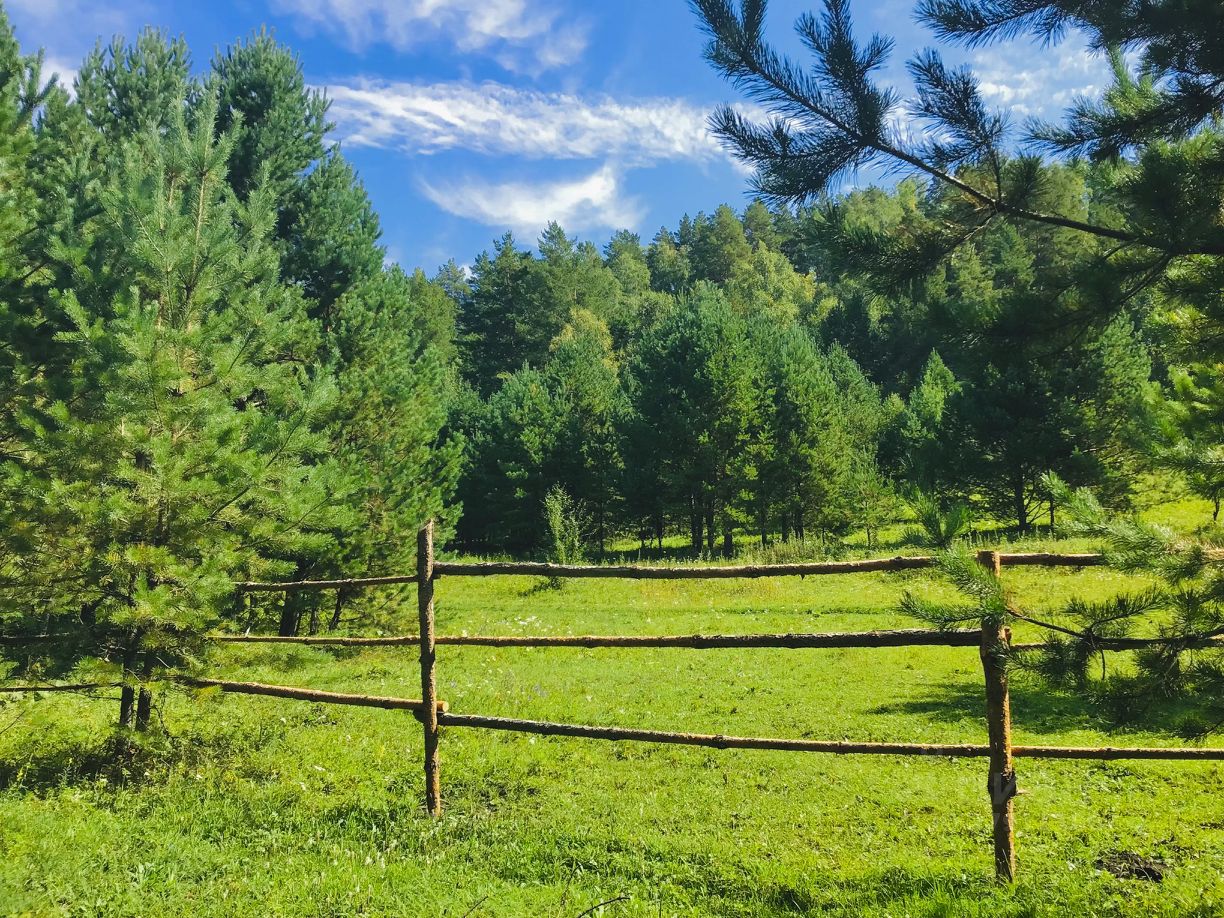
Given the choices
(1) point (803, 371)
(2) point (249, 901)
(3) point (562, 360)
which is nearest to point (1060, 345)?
(2) point (249, 901)

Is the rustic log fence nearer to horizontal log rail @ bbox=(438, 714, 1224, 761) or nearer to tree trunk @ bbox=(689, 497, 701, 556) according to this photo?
horizontal log rail @ bbox=(438, 714, 1224, 761)

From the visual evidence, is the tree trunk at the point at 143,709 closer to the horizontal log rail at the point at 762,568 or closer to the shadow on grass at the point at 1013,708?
the horizontal log rail at the point at 762,568

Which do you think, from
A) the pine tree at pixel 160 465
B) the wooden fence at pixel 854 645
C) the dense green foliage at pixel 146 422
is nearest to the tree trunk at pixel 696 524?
the dense green foliage at pixel 146 422

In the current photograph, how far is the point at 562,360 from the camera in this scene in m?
41.6

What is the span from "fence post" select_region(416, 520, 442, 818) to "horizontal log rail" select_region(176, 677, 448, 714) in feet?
0.31

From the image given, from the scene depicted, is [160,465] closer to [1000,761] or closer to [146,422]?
[146,422]

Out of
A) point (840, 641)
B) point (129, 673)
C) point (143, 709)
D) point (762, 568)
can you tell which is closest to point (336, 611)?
point (143, 709)

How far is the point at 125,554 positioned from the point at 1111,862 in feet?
24.1

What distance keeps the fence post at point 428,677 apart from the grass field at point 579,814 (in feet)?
0.69

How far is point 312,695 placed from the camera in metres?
6.35

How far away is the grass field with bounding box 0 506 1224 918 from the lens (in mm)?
4203

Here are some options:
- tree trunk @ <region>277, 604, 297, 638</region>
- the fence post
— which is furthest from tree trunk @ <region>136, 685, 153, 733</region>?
tree trunk @ <region>277, 604, 297, 638</region>

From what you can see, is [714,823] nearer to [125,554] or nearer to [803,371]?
[125,554]

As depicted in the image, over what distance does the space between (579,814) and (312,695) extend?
247 centimetres
